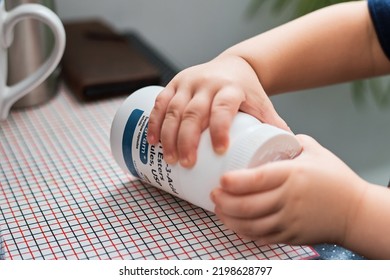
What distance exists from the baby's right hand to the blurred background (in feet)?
1.30

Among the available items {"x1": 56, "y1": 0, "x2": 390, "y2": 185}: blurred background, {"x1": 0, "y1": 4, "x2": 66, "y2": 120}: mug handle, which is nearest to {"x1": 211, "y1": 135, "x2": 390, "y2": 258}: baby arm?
{"x1": 0, "y1": 4, "x2": 66, "y2": 120}: mug handle

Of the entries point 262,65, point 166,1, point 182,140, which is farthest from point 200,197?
point 166,1

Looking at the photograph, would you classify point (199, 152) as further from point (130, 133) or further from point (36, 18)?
point (36, 18)

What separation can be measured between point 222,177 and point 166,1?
538 mm

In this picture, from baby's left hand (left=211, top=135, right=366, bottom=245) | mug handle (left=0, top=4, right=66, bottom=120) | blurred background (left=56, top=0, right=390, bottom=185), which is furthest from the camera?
blurred background (left=56, top=0, right=390, bottom=185)

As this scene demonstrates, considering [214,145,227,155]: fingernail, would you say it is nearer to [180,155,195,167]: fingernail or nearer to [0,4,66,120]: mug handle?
[180,155,195,167]: fingernail

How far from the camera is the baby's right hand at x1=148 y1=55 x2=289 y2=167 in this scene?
354 millimetres

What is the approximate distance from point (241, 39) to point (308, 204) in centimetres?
55

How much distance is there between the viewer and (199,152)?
0.35 m

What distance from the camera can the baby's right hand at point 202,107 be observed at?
1.16 feet

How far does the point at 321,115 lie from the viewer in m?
0.87

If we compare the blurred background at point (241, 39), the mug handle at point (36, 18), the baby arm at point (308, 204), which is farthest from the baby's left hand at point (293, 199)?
the blurred background at point (241, 39)

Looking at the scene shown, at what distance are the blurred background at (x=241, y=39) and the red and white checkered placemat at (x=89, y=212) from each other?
0.33m

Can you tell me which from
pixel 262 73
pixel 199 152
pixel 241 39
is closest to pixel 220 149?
pixel 199 152
